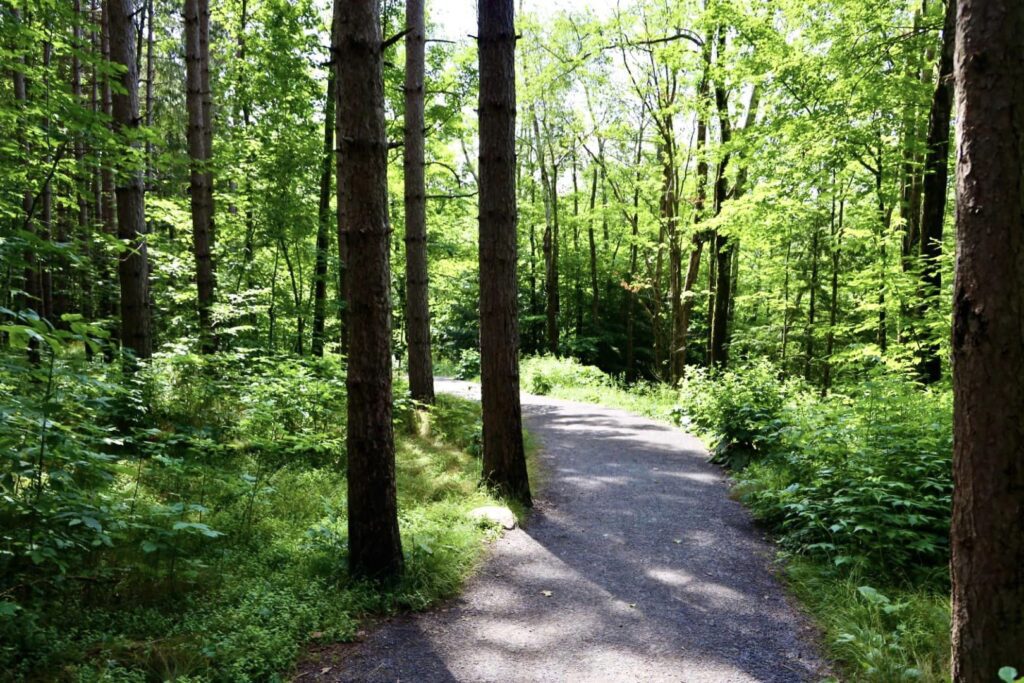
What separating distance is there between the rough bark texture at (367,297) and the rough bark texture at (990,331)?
3.51 metres

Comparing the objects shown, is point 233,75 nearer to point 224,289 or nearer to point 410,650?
point 224,289

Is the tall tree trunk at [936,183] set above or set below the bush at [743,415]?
above

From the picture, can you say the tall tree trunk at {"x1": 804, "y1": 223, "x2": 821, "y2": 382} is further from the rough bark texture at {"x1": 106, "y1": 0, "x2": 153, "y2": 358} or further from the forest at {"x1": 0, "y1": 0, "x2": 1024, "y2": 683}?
the rough bark texture at {"x1": 106, "y1": 0, "x2": 153, "y2": 358}

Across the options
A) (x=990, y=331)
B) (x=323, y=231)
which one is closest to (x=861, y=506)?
(x=990, y=331)

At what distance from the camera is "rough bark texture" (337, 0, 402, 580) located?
158 inches

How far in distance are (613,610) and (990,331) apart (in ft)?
10.1

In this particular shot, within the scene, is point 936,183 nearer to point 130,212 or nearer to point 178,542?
point 178,542

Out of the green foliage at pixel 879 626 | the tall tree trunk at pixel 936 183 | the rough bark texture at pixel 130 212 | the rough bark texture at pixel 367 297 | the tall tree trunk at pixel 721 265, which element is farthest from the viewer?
the tall tree trunk at pixel 721 265

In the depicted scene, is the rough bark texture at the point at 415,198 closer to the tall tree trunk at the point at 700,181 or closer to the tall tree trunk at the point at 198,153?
the tall tree trunk at the point at 198,153

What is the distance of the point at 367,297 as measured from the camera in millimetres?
4137

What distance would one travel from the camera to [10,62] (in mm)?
5688

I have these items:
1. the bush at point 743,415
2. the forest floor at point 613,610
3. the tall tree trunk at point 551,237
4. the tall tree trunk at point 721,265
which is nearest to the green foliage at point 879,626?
the forest floor at point 613,610

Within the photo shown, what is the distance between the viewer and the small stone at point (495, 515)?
18.8 feet

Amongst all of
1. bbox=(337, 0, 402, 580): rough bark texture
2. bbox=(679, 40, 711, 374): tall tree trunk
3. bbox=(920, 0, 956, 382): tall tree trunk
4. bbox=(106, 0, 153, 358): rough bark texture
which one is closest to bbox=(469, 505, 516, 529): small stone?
bbox=(337, 0, 402, 580): rough bark texture
